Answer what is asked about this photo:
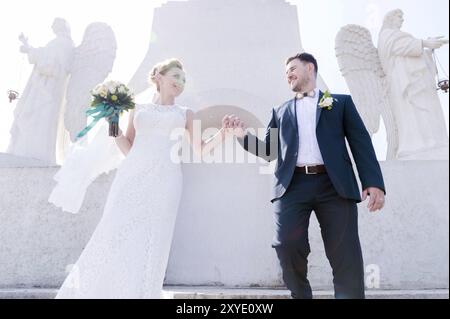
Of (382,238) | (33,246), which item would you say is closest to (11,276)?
(33,246)

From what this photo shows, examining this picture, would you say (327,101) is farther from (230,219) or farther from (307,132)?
(230,219)

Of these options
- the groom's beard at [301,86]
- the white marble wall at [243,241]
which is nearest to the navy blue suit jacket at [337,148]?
the groom's beard at [301,86]

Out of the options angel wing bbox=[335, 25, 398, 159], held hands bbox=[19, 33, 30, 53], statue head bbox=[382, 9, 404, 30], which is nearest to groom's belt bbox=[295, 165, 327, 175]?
Answer: angel wing bbox=[335, 25, 398, 159]

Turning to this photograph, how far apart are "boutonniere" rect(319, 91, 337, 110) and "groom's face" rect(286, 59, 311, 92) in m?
0.18

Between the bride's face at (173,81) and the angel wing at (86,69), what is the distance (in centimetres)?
429

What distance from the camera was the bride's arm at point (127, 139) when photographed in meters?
3.41

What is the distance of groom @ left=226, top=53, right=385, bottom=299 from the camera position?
258 centimetres

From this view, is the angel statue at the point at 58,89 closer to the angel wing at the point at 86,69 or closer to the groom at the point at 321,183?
the angel wing at the point at 86,69

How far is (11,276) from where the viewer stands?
4789mm

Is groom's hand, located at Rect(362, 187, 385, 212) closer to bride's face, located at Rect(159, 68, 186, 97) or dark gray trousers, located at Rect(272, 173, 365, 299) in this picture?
dark gray trousers, located at Rect(272, 173, 365, 299)

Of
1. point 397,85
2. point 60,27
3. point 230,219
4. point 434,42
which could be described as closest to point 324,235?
point 230,219

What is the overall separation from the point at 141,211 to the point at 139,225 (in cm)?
11

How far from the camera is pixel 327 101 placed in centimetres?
283

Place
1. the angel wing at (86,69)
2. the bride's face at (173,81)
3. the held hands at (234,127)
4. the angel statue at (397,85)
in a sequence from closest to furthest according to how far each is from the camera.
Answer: the held hands at (234,127)
the bride's face at (173,81)
the angel statue at (397,85)
the angel wing at (86,69)
